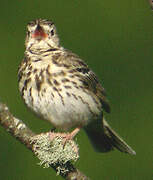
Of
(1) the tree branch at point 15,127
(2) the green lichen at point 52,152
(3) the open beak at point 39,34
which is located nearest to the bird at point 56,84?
(3) the open beak at point 39,34

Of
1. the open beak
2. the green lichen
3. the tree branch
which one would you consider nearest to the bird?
the open beak

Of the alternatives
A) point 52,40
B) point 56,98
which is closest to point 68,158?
point 56,98

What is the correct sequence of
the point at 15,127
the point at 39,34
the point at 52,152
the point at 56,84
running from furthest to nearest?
the point at 39,34 → the point at 56,84 → the point at 52,152 → the point at 15,127

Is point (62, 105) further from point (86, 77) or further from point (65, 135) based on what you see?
point (86, 77)

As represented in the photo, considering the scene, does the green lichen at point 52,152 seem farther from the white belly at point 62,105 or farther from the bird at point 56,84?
the white belly at point 62,105

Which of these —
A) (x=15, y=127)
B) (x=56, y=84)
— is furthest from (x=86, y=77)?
(x=15, y=127)

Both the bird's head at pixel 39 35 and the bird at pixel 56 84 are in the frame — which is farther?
the bird's head at pixel 39 35
